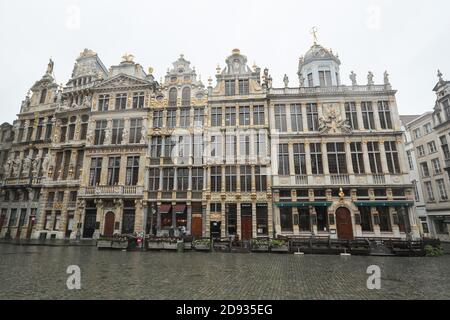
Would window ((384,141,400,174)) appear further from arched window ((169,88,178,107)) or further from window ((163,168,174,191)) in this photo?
arched window ((169,88,178,107))

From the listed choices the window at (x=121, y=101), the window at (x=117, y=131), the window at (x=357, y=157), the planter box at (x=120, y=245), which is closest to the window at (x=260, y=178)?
the window at (x=357, y=157)

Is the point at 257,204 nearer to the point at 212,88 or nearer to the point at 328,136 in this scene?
Answer: the point at 328,136

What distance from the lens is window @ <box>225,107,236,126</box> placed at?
28.6 meters

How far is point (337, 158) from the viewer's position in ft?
85.4

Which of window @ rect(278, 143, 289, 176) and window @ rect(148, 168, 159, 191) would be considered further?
window @ rect(148, 168, 159, 191)

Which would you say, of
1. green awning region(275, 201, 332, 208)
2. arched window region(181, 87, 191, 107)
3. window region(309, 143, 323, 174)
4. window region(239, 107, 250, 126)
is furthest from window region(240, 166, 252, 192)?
arched window region(181, 87, 191, 107)

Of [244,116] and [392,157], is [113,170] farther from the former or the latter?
[392,157]

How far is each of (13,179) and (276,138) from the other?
114 ft

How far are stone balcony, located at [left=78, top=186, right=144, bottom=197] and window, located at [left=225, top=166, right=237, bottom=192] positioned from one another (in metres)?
9.90

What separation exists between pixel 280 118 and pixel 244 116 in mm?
4237

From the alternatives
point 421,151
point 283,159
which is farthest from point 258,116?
point 421,151

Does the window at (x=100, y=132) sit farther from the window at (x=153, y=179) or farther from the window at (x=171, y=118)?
the window at (x=171, y=118)

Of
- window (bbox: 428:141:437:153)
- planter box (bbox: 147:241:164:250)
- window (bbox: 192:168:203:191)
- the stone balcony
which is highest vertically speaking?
window (bbox: 428:141:437:153)
